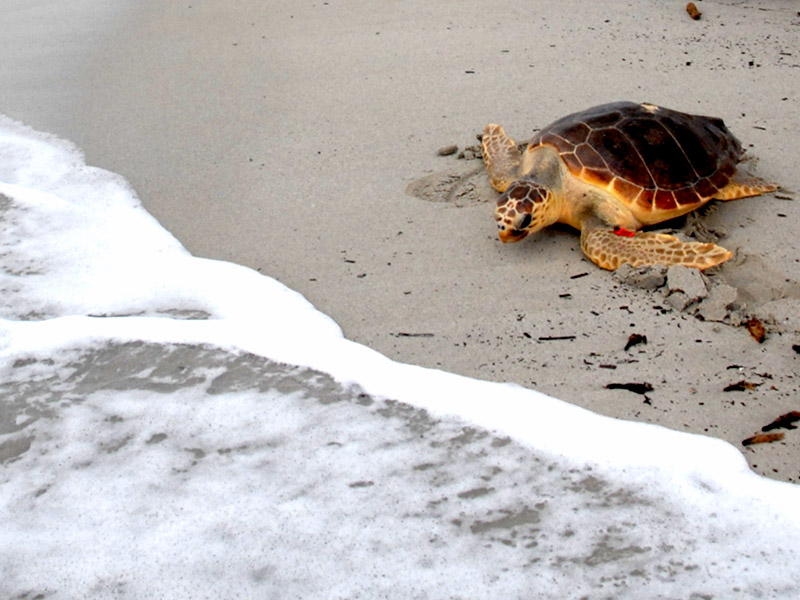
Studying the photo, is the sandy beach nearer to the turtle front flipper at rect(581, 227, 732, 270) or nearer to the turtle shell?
the turtle front flipper at rect(581, 227, 732, 270)

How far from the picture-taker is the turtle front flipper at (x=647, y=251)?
2.71m

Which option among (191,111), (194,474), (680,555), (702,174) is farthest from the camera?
(191,111)

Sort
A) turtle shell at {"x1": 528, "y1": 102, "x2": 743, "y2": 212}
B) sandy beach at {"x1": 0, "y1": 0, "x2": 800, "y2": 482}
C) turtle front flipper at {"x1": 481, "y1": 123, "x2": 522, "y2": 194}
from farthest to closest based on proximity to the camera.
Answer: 1. turtle front flipper at {"x1": 481, "y1": 123, "x2": 522, "y2": 194}
2. turtle shell at {"x1": 528, "y1": 102, "x2": 743, "y2": 212}
3. sandy beach at {"x1": 0, "y1": 0, "x2": 800, "y2": 482}

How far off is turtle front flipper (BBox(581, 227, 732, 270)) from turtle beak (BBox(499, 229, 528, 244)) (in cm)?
21

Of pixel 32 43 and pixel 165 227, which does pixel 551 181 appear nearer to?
pixel 165 227

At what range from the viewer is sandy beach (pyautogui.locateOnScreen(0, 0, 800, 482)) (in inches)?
95.0

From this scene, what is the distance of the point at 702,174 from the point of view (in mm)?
3068

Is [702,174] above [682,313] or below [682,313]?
above

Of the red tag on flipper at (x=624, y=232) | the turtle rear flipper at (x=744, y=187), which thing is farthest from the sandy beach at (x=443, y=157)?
the red tag on flipper at (x=624, y=232)

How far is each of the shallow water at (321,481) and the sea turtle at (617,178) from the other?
2.68ft

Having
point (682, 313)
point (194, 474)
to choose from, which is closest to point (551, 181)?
point (682, 313)

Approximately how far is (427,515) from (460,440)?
27cm

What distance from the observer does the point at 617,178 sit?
9.84ft

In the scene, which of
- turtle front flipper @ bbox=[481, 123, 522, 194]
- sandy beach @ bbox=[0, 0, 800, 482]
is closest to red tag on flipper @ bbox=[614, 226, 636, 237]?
sandy beach @ bbox=[0, 0, 800, 482]
